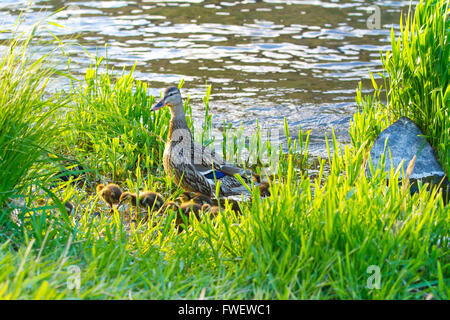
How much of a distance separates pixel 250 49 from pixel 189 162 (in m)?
5.17

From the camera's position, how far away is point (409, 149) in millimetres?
5367

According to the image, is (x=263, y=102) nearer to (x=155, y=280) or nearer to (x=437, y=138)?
(x=437, y=138)

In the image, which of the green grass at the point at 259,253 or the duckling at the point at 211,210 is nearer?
the green grass at the point at 259,253

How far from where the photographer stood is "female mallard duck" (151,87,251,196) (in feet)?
19.2

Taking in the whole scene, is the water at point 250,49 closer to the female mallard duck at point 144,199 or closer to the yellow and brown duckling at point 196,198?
the yellow and brown duckling at point 196,198

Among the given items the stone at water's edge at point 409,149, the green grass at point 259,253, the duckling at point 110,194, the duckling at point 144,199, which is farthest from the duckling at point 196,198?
the green grass at point 259,253

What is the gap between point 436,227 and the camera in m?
3.25

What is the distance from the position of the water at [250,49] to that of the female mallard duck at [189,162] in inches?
53.9

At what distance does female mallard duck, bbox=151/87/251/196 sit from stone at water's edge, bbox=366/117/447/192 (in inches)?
55.6

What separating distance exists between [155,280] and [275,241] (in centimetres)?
65

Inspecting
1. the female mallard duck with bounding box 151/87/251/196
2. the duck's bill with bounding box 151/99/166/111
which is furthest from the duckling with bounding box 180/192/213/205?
the duck's bill with bounding box 151/99/166/111

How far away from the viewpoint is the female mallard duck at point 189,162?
586cm

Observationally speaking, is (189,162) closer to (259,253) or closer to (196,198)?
(196,198)
